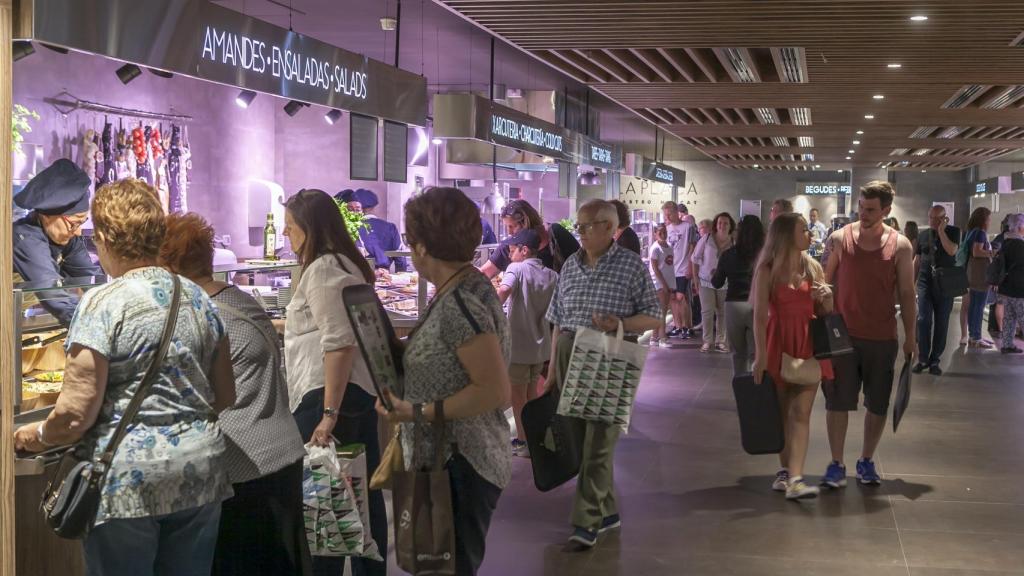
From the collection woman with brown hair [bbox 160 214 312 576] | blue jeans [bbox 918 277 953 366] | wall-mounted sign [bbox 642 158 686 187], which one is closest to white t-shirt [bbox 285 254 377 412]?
woman with brown hair [bbox 160 214 312 576]

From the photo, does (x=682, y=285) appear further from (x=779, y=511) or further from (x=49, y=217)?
(x=49, y=217)

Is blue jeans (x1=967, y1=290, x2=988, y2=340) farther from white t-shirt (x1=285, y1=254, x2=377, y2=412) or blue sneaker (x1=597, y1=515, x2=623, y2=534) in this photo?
white t-shirt (x1=285, y1=254, x2=377, y2=412)

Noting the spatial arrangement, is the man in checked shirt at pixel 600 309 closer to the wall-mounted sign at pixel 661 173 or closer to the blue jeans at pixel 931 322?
the blue jeans at pixel 931 322

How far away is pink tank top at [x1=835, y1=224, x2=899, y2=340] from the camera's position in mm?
5922

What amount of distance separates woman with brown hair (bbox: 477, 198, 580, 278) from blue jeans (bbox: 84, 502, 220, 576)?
3.82 metres

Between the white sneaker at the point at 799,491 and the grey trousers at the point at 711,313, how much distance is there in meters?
6.11

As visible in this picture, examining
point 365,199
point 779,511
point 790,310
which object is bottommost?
point 779,511

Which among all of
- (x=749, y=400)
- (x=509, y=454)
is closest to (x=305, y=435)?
(x=509, y=454)

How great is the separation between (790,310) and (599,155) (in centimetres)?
908

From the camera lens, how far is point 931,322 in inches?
430

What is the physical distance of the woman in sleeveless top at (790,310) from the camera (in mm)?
5672

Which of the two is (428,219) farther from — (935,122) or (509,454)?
(935,122)

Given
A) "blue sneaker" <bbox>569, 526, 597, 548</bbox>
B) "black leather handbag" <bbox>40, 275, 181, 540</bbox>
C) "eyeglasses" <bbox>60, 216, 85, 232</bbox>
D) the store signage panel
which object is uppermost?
the store signage panel

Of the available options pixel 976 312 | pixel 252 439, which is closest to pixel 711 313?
pixel 976 312
